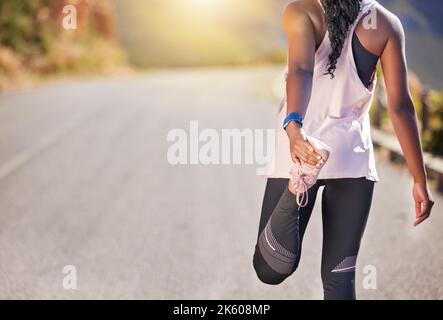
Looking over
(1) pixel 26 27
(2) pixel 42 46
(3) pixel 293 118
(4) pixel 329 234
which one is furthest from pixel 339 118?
(2) pixel 42 46

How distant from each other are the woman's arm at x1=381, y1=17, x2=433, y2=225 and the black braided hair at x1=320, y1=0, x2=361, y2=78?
13 centimetres

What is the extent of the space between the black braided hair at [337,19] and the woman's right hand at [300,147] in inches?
9.4

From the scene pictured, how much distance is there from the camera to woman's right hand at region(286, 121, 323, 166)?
6.29ft

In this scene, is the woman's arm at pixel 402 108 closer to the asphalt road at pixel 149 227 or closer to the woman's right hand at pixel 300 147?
the woman's right hand at pixel 300 147

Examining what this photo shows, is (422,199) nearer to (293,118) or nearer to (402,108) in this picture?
(402,108)

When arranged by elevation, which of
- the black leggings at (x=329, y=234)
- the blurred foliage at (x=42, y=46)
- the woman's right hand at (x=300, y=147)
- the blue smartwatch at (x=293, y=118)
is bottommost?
the black leggings at (x=329, y=234)

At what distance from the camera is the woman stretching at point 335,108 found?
6.85 ft

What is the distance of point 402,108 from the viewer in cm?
227

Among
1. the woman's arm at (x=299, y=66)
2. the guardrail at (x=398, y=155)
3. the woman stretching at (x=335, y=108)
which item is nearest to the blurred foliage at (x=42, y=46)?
the guardrail at (x=398, y=155)

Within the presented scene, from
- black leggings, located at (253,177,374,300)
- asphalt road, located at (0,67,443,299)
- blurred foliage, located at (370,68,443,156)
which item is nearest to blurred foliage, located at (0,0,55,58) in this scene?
asphalt road, located at (0,67,443,299)

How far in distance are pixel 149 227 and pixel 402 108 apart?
476cm

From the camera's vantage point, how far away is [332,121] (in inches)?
86.4

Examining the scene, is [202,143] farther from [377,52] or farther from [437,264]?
[377,52]

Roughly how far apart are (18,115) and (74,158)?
6046 millimetres
